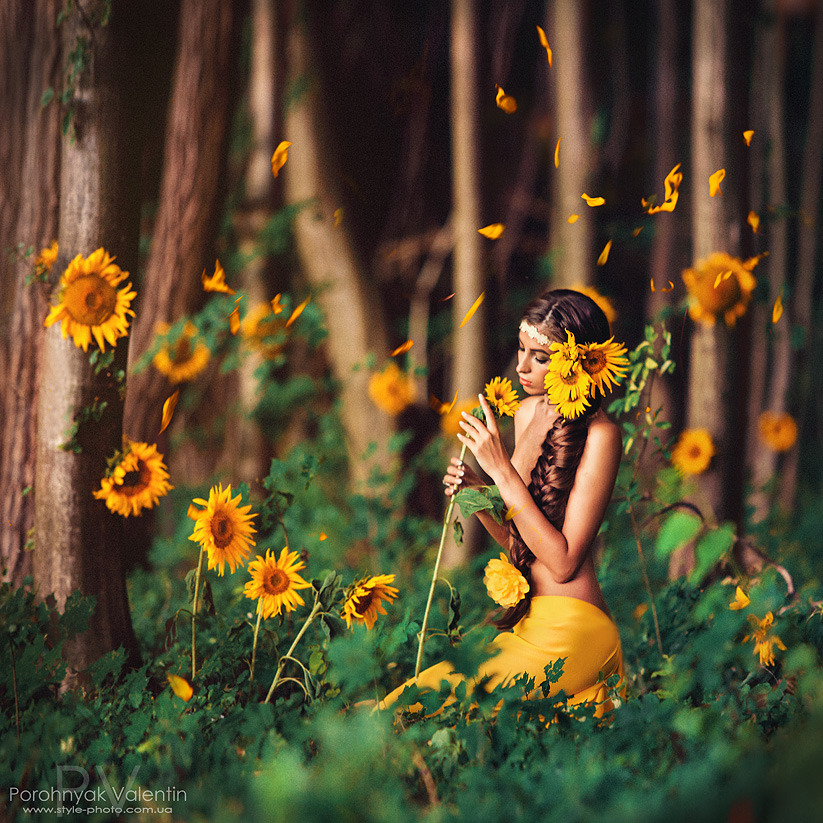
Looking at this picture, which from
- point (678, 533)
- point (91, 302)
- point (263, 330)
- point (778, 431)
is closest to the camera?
point (678, 533)

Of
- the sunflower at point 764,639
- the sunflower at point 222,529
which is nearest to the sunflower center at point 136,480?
the sunflower at point 222,529

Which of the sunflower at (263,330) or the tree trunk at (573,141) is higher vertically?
the tree trunk at (573,141)

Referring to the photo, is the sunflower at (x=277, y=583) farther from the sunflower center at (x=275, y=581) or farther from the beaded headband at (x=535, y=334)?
the beaded headband at (x=535, y=334)

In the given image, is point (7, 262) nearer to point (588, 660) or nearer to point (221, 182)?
point (221, 182)

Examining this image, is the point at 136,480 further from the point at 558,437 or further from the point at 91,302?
the point at 558,437

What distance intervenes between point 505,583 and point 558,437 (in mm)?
384

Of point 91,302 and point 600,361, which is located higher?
point 91,302

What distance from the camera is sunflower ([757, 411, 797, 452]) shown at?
4.37m

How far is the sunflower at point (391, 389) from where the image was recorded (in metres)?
3.82

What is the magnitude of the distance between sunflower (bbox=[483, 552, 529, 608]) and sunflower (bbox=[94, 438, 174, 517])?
0.93 meters

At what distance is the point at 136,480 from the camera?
201cm

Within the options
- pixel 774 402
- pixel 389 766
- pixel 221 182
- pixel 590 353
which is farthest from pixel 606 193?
pixel 389 766

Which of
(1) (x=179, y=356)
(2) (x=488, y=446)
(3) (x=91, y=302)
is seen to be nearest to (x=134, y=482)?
(3) (x=91, y=302)

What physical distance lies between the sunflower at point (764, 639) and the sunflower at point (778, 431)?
118 inches
